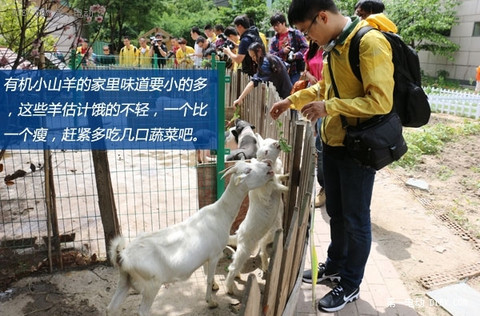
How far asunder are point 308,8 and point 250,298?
1603 millimetres

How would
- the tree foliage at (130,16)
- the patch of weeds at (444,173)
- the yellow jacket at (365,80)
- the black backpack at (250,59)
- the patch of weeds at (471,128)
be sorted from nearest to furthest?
the yellow jacket at (365,80) → the patch of weeds at (444,173) → the black backpack at (250,59) → the patch of weeds at (471,128) → the tree foliage at (130,16)

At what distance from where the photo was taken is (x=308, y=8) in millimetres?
2307

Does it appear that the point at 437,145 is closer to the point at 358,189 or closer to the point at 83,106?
the point at 358,189

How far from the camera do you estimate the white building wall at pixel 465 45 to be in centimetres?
1958

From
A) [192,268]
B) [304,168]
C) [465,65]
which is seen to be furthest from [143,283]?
[465,65]

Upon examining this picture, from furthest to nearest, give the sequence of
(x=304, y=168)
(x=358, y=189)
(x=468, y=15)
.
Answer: (x=468, y=15)
(x=304, y=168)
(x=358, y=189)

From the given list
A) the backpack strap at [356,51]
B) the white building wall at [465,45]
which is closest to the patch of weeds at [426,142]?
the backpack strap at [356,51]

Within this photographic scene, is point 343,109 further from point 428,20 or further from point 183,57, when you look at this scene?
point 428,20

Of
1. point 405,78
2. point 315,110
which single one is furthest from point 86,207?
point 405,78

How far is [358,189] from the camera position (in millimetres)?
2662

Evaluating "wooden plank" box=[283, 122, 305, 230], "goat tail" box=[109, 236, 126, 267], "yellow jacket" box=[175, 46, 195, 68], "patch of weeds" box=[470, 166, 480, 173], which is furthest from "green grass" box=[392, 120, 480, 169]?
"yellow jacket" box=[175, 46, 195, 68]

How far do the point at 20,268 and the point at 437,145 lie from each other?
716 cm

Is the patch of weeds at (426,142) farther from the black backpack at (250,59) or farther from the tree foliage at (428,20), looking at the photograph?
the tree foliage at (428,20)

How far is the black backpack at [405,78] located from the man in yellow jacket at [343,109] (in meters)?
0.05
